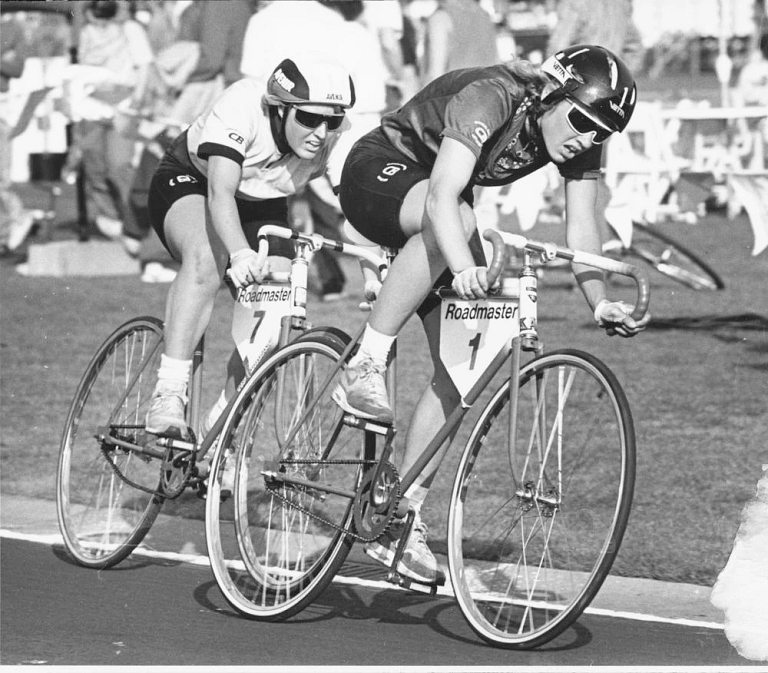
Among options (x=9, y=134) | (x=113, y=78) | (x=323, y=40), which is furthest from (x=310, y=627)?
(x=9, y=134)

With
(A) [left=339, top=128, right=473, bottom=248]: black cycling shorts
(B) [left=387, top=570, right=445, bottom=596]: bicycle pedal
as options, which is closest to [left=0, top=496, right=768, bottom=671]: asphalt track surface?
(B) [left=387, top=570, right=445, bottom=596]: bicycle pedal

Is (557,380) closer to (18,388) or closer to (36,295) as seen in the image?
(18,388)

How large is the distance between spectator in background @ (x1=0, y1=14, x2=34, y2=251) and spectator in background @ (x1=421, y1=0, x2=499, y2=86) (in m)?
5.33

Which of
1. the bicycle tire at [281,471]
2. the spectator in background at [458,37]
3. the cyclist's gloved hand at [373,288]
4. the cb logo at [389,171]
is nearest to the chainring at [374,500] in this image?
the bicycle tire at [281,471]

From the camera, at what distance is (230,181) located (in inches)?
239

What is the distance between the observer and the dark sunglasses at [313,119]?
611cm

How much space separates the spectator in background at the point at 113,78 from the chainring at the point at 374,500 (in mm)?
10167

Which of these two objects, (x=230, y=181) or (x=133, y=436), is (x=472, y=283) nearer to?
(x=230, y=181)

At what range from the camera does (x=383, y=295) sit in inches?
212

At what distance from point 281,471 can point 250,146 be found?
128 cm

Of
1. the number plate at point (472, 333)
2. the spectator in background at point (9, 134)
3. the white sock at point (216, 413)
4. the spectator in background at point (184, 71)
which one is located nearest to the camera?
the number plate at point (472, 333)

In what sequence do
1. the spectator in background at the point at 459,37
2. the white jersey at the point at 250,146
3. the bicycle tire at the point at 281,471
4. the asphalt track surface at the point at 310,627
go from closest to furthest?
the asphalt track surface at the point at 310,627 < the bicycle tire at the point at 281,471 < the white jersey at the point at 250,146 < the spectator in background at the point at 459,37

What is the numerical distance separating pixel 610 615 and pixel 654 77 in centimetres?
1342

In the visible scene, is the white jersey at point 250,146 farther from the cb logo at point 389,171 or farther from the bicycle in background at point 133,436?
the cb logo at point 389,171
